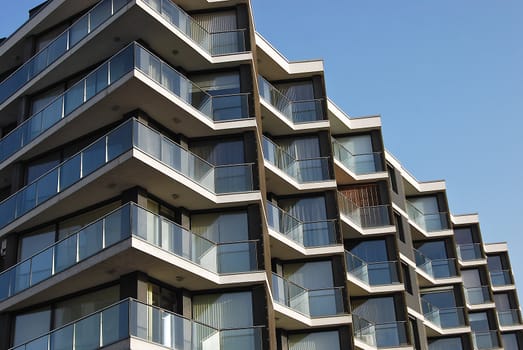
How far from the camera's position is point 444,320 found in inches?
1970

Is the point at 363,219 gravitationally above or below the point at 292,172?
below

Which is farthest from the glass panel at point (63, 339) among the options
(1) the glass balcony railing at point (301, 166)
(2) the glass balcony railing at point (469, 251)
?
(2) the glass balcony railing at point (469, 251)

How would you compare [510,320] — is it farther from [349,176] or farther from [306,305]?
[306,305]

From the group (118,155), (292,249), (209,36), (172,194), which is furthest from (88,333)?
(209,36)

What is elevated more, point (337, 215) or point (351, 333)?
point (337, 215)

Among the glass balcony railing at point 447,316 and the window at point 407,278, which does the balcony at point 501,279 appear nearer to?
the glass balcony railing at point 447,316

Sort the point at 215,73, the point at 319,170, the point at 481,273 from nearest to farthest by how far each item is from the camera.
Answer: the point at 215,73 → the point at 319,170 → the point at 481,273

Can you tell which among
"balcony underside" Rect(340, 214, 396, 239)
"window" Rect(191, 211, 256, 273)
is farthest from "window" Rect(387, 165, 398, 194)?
"window" Rect(191, 211, 256, 273)

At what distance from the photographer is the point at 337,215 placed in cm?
3638

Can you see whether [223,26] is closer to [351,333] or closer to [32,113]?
[32,113]

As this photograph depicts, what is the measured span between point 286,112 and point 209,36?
6.60 metres

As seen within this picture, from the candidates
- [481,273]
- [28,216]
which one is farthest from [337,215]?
[481,273]

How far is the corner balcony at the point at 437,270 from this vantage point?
49.7 meters

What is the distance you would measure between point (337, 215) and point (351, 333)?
5.58 metres
